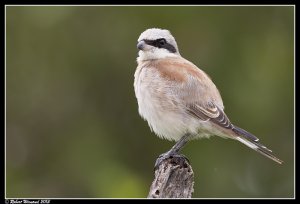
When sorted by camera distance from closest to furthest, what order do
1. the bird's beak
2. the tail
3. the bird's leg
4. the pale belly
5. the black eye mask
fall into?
the tail → the bird's leg → the pale belly → the bird's beak → the black eye mask

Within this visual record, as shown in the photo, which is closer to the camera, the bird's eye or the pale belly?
the pale belly

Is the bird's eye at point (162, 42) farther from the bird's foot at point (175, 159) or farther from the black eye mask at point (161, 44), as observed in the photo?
the bird's foot at point (175, 159)

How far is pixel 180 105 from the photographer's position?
26.2ft

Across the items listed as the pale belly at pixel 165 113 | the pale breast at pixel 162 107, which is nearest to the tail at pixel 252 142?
the pale belly at pixel 165 113

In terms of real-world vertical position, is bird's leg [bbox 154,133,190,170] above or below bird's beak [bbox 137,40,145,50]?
below

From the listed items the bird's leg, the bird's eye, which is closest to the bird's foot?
the bird's leg

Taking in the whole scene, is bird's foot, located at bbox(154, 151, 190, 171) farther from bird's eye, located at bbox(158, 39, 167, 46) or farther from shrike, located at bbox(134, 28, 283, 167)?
bird's eye, located at bbox(158, 39, 167, 46)

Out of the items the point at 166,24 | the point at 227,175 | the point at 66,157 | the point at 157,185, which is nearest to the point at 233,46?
the point at 166,24

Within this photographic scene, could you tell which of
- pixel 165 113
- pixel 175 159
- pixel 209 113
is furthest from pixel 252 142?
pixel 165 113

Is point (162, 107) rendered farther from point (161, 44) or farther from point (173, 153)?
point (161, 44)

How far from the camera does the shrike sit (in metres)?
7.91

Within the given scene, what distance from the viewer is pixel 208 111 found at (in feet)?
26.0

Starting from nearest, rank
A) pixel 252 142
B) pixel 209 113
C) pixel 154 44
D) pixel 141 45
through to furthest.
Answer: pixel 252 142
pixel 209 113
pixel 141 45
pixel 154 44

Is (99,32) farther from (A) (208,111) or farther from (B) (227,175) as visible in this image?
(A) (208,111)
